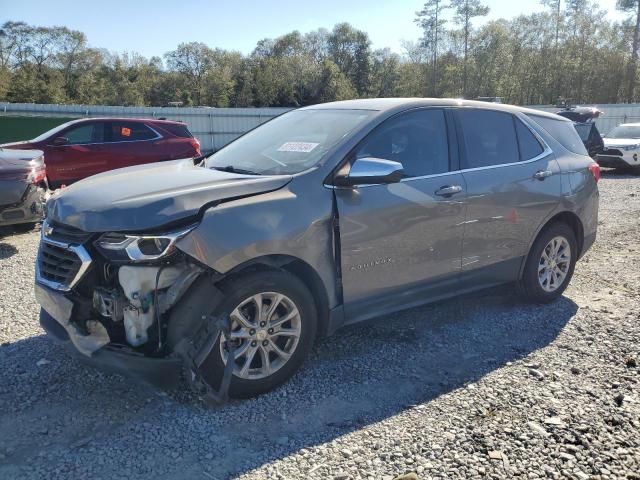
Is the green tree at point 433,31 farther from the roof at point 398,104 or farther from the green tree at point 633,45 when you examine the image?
the roof at point 398,104

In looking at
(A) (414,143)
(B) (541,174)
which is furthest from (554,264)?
(A) (414,143)

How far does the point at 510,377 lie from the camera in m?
3.79

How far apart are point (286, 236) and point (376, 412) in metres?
1.20

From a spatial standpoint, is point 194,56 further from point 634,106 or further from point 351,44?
point 634,106

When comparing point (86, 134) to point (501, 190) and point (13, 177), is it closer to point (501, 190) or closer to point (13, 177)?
point (13, 177)

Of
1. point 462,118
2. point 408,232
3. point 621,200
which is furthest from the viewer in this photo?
point 621,200

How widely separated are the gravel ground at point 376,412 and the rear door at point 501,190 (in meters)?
0.59

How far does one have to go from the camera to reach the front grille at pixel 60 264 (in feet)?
10.5

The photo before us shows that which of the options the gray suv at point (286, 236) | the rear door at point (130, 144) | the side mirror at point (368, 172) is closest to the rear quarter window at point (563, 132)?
the gray suv at point (286, 236)

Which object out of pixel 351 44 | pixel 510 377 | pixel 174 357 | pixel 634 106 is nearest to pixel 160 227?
pixel 174 357

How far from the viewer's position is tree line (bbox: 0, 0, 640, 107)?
51031 mm

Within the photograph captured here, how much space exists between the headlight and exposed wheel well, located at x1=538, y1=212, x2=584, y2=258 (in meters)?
3.46

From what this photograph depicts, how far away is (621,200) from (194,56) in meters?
59.9

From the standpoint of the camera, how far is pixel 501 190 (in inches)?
180
